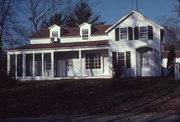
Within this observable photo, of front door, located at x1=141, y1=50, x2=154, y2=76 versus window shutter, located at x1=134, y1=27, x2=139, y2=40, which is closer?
front door, located at x1=141, y1=50, x2=154, y2=76

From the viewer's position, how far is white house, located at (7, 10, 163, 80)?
81.6ft

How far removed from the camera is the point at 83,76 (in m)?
25.9

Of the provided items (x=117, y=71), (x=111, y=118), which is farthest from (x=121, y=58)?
(x=111, y=118)

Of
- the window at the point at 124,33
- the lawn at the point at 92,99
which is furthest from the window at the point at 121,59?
the lawn at the point at 92,99

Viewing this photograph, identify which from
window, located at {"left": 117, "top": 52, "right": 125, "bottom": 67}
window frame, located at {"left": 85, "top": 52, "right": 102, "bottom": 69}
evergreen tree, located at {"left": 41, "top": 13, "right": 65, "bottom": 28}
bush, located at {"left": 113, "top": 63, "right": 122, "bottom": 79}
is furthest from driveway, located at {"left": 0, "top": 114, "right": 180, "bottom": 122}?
evergreen tree, located at {"left": 41, "top": 13, "right": 65, "bottom": 28}

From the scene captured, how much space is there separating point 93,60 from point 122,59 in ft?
10.6

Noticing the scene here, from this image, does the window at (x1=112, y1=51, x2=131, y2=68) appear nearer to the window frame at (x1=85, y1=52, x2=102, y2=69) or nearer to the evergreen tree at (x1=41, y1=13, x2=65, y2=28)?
the window frame at (x1=85, y1=52, x2=102, y2=69)

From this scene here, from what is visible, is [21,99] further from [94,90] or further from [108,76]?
[108,76]

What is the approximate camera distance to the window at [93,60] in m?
27.0

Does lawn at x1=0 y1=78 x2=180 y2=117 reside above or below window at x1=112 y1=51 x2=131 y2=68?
below

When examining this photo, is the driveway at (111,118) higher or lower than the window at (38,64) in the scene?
lower

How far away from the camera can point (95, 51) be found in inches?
1070

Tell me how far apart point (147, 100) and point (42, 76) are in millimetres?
14548

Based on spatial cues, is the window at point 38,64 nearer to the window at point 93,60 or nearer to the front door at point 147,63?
the window at point 93,60
